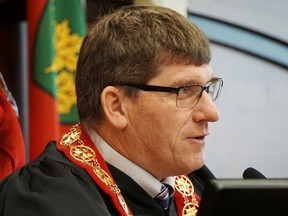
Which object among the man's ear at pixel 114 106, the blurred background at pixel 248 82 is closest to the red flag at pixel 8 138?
the man's ear at pixel 114 106

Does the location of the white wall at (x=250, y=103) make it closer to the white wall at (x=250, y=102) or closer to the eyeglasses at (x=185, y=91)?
the white wall at (x=250, y=102)

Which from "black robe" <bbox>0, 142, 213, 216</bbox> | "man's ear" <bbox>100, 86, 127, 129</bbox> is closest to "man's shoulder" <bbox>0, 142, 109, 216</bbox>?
"black robe" <bbox>0, 142, 213, 216</bbox>

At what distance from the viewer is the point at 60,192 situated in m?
1.08

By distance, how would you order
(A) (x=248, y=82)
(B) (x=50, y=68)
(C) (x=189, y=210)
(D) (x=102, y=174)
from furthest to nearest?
1. (A) (x=248, y=82)
2. (B) (x=50, y=68)
3. (C) (x=189, y=210)
4. (D) (x=102, y=174)

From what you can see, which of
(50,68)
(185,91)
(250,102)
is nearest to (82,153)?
(185,91)

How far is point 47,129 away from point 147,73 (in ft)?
2.56

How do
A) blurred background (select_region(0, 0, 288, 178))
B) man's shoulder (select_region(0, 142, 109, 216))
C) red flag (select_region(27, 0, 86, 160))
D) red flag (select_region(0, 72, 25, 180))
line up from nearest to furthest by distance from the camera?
man's shoulder (select_region(0, 142, 109, 216)) < red flag (select_region(0, 72, 25, 180)) < red flag (select_region(27, 0, 86, 160)) < blurred background (select_region(0, 0, 288, 178))

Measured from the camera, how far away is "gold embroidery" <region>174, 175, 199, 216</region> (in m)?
1.34

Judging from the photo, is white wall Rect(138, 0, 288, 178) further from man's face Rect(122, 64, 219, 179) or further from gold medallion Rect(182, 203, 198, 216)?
man's face Rect(122, 64, 219, 179)

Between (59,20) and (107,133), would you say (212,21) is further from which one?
(107,133)

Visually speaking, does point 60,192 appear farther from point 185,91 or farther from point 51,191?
point 185,91

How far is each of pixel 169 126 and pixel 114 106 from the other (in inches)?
5.2

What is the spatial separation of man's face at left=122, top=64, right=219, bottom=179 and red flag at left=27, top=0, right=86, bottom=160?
0.73m

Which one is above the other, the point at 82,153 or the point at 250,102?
the point at 82,153
